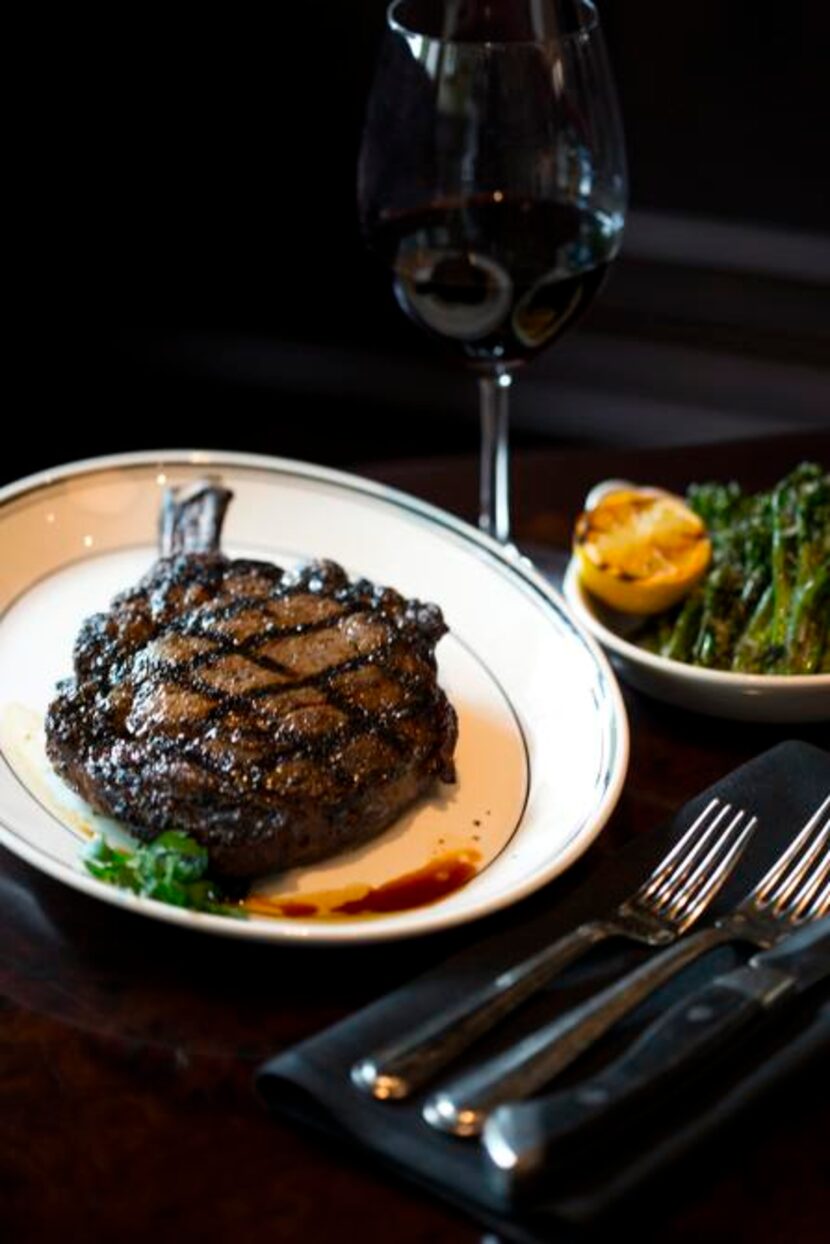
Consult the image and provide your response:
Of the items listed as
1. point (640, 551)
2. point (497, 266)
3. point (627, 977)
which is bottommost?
point (627, 977)

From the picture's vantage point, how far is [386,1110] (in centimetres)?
132

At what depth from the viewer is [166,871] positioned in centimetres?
151

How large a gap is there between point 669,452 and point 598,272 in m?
0.43

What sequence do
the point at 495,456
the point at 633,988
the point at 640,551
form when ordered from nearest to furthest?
the point at 633,988 → the point at 640,551 → the point at 495,456

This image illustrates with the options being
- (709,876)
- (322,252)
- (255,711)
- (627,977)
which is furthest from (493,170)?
(322,252)

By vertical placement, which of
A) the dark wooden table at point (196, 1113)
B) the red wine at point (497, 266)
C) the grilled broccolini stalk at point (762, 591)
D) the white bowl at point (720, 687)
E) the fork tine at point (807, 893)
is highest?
the red wine at point (497, 266)

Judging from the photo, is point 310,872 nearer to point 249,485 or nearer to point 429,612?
point 429,612

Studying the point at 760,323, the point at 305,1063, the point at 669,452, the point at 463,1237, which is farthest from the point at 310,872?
the point at 760,323

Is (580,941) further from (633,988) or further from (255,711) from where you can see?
(255,711)

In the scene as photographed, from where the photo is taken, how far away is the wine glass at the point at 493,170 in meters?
2.02

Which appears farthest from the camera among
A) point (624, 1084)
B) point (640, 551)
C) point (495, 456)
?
point (495, 456)

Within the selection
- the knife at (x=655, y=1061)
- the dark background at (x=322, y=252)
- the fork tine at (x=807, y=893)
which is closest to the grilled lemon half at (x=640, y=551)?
the fork tine at (x=807, y=893)

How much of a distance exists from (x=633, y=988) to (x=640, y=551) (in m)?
0.71

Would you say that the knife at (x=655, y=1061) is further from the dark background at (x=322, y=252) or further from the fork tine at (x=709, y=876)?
the dark background at (x=322, y=252)
